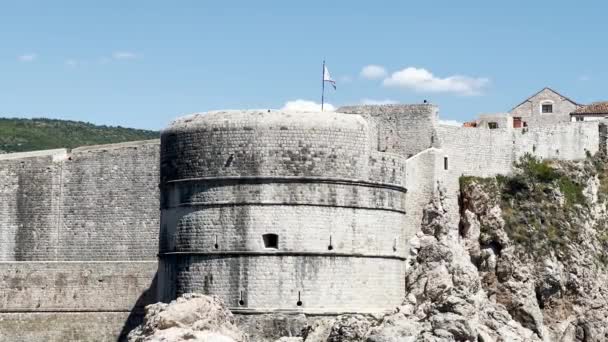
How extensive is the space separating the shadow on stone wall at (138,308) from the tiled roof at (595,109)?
16862mm

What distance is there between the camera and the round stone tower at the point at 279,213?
36.5 meters

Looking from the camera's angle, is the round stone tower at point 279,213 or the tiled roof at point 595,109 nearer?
the round stone tower at point 279,213

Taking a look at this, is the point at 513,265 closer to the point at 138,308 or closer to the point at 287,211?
the point at 287,211

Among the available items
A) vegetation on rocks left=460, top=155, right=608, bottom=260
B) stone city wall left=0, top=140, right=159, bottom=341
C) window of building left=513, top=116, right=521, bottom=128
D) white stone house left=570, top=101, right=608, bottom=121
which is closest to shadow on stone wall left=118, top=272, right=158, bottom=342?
stone city wall left=0, top=140, right=159, bottom=341

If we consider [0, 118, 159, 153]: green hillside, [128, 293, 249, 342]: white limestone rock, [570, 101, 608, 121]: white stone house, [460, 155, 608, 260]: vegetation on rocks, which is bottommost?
[128, 293, 249, 342]: white limestone rock

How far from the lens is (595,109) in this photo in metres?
52.8

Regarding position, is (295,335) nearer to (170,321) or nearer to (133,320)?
(170,321)

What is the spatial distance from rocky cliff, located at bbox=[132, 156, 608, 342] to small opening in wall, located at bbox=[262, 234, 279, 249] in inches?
66.2

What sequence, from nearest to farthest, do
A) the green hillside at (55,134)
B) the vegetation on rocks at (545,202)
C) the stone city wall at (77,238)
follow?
the vegetation on rocks at (545,202) → the stone city wall at (77,238) → the green hillside at (55,134)

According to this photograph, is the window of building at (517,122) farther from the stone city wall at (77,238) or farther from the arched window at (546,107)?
the stone city wall at (77,238)

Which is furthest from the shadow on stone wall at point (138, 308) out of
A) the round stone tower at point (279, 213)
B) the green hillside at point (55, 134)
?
the green hillside at point (55, 134)

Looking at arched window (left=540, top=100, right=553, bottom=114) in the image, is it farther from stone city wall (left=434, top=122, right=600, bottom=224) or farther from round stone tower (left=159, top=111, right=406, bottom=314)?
round stone tower (left=159, top=111, right=406, bottom=314)

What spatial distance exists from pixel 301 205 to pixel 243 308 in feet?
8.93

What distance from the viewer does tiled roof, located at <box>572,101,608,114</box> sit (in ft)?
172
